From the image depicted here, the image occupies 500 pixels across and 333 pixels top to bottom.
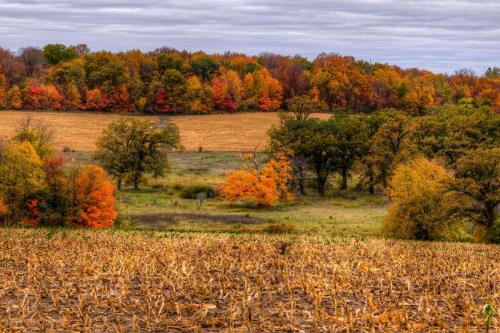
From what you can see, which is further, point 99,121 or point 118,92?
point 118,92

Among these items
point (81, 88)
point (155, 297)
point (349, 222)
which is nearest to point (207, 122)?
point (81, 88)

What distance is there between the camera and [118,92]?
145750 mm

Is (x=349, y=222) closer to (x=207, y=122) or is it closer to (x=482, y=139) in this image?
(x=482, y=139)

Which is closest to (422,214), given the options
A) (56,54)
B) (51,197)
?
(51,197)

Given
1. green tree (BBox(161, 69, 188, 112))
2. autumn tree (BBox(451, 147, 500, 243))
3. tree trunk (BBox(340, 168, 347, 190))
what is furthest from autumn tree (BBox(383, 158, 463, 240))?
green tree (BBox(161, 69, 188, 112))

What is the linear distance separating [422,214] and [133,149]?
146ft

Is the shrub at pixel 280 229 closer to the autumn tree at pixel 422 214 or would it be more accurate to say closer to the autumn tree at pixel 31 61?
the autumn tree at pixel 422 214

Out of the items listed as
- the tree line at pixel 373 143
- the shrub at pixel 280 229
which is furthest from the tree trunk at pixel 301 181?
the shrub at pixel 280 229

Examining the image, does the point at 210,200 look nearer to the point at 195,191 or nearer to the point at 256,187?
the point at 195,191

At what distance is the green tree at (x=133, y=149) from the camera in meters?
85.8

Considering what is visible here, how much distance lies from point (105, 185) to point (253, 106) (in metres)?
98.8

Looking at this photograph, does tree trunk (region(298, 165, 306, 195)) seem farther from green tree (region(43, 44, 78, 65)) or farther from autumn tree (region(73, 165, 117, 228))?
green tree (region(43, 44, 78, 65))

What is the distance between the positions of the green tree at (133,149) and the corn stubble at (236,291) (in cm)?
5525

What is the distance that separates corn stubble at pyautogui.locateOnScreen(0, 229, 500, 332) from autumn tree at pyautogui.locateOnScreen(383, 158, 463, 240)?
73.5ft
